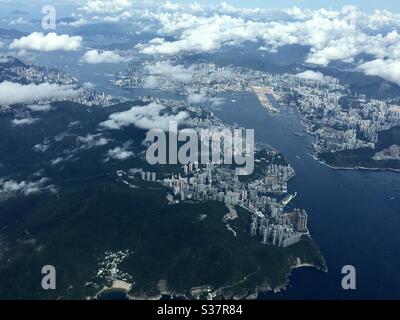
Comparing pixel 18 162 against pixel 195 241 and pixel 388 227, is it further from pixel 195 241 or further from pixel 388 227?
pixel 388 227
